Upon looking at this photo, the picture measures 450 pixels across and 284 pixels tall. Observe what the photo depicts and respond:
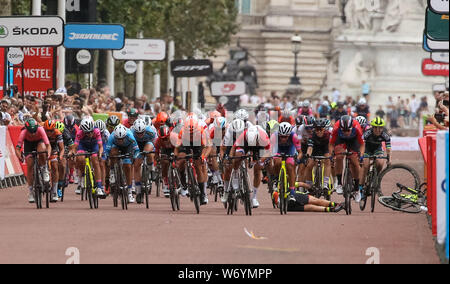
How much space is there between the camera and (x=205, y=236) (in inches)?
747

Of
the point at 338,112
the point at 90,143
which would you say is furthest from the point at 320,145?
the point at 338,112

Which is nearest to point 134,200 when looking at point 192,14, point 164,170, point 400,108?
point 164,170

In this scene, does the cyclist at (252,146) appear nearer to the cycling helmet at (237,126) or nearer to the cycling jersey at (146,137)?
the cycling helmet at (237,126)

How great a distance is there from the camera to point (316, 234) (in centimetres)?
1930

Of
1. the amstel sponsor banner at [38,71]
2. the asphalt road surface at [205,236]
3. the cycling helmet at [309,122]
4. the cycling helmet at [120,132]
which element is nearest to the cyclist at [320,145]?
the cycling helmet at [309,122]

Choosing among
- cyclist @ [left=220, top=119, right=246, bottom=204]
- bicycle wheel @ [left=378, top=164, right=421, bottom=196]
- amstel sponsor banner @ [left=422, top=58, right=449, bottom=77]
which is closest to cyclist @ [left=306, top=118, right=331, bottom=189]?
bicycle wheel @ [left=378, top=164, right=421, bottom=196]

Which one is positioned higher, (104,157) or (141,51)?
(141,51)

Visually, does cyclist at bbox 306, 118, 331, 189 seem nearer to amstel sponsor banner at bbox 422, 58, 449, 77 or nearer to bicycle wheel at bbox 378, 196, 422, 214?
A: bicycle wheel at bbox 378, 196, 422, 214

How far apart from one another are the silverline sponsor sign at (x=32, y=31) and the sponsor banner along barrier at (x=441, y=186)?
574 inches

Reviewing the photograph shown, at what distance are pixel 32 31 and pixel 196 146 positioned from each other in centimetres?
646

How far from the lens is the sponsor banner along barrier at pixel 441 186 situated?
16.0 meters

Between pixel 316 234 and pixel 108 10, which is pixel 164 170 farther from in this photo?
pixel 108 10

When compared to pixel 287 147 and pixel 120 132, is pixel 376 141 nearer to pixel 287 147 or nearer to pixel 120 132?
pixel 287 147
